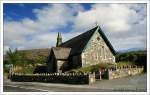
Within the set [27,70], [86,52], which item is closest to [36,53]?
[27,70]

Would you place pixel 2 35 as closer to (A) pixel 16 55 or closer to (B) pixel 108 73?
(B) pixel 108 73

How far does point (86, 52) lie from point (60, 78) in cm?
543

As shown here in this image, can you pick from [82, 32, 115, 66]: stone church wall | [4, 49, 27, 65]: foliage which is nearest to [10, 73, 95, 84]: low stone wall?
[82, 32, 115, 66]: stone church wall

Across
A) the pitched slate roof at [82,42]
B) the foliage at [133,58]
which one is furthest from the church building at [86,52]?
the foliage at [133,58]

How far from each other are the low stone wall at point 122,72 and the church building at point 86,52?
173 inches

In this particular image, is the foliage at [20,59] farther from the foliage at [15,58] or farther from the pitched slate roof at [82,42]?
the pitched slate roof at [82,42]

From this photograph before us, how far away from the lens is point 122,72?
65.7 ft

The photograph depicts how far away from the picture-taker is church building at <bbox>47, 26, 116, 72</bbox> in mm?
24406

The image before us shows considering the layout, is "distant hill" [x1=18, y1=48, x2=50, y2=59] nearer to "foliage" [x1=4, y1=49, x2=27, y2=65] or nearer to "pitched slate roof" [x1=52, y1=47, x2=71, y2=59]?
"foliage" [x1=4, y1=49, x2=27, y2=65]

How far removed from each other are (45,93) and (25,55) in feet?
74.4

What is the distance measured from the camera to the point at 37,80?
21.3m

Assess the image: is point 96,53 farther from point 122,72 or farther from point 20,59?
point 20,59

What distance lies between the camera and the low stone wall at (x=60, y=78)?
59.1 ft

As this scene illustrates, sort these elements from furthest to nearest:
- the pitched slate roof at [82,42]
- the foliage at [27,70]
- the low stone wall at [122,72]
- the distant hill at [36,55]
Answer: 1. the distant hill at [36,55]
2. the foliage at [27,70]
3. the pitched slate roof at [82,42]
4. the low stone wall at [122,72]
